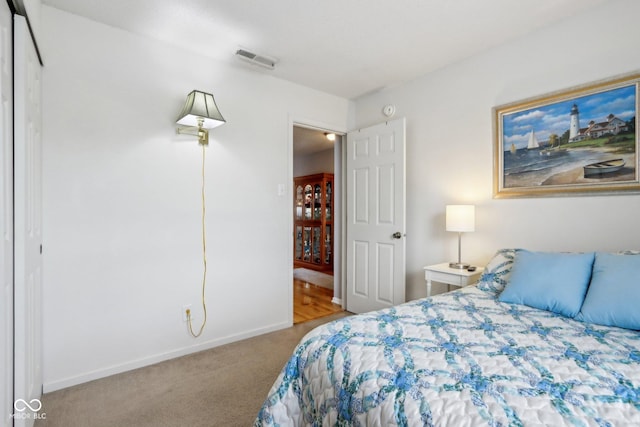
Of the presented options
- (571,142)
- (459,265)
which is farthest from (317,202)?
(571,142)

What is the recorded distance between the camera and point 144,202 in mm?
2373

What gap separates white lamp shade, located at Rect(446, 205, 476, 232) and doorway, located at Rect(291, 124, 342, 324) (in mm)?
2083

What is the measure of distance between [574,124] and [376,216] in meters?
1.72

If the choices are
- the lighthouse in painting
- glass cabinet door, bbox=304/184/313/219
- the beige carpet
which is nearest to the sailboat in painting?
the lighthouse in painting

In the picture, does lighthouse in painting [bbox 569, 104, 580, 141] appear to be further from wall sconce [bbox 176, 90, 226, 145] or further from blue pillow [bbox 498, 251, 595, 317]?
wall sconce [bbox 176, 90, 226, 145]

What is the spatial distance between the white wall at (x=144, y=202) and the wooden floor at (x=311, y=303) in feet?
1.69

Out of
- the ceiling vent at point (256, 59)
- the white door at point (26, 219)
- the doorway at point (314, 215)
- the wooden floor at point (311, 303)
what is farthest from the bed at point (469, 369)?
the doorway at point (314, 215)

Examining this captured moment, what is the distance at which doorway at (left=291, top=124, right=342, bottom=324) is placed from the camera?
4812 millimetres

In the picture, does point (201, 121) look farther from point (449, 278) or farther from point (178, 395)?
point (449, 278)

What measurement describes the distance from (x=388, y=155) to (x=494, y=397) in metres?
2.56

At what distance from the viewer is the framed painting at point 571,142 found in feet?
6.41

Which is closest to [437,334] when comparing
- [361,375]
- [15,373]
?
[361,375]

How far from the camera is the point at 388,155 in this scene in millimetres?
3189

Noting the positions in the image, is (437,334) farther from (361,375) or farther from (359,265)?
(359,265)
